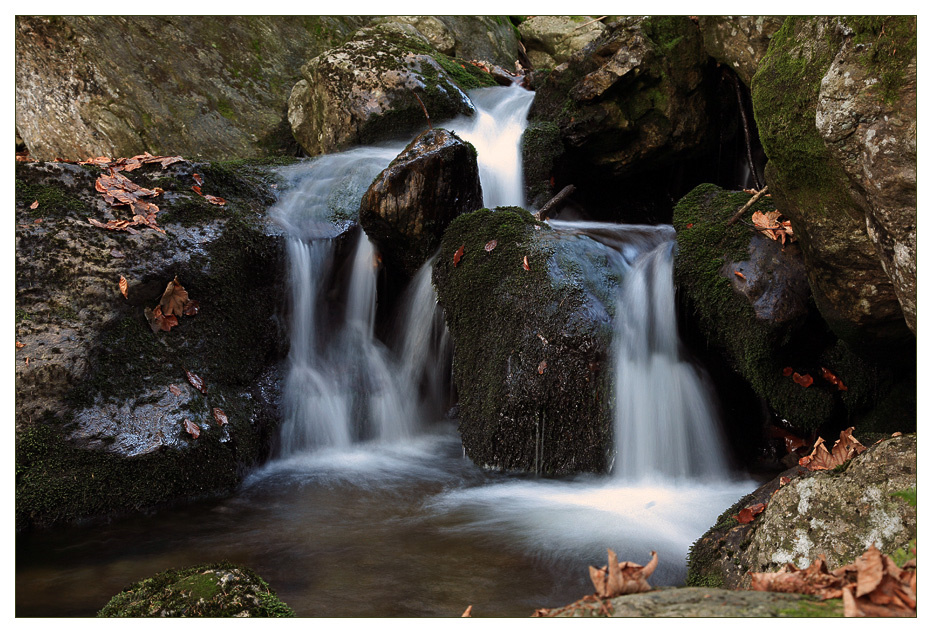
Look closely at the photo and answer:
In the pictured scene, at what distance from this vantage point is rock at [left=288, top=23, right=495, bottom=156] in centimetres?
763

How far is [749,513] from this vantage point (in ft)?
9.25

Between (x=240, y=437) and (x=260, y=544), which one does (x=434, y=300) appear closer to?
(x=240, y=437)

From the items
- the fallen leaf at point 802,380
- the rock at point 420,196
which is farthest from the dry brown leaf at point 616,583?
the rock at point 420,196

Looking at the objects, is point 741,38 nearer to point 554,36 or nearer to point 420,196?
point 420,196

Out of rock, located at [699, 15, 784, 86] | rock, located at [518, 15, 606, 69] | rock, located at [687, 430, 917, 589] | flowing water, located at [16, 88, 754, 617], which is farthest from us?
rock, located at [518, 15, 606, 69]

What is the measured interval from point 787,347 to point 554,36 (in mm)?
11367

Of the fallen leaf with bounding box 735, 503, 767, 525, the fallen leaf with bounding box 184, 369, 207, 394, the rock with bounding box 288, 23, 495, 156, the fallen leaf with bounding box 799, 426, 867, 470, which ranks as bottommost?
the fallen leaf with bounding box 735, 503, 767, 525

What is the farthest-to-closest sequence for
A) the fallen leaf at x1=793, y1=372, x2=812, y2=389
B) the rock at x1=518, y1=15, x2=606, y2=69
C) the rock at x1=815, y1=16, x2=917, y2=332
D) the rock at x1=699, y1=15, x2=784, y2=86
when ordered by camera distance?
the rock at x1=518, y1=15, x2=606, y2=69 → the rock at x1=699, y1=15, x2=784, y2=86 → the fallen leaf at x1=793, y1=372, x2=812, y2=389 → the rock at x1=815, y1=16, x2=917, y2=332

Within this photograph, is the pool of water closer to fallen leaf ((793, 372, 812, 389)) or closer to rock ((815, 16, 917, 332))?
fallen leaf ((793, 372, 812, 389))

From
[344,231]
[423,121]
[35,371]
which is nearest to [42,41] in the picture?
[423,121]

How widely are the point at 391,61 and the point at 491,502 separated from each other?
6151 mm

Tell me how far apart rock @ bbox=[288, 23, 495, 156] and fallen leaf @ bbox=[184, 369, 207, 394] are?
436 cm

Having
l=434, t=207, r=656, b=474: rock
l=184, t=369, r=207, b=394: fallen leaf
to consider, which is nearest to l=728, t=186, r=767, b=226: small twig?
l=434, t=207, r=656, b=474: rock

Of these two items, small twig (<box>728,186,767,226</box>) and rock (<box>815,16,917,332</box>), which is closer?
rock (<box>815,16,917,332</box>)
